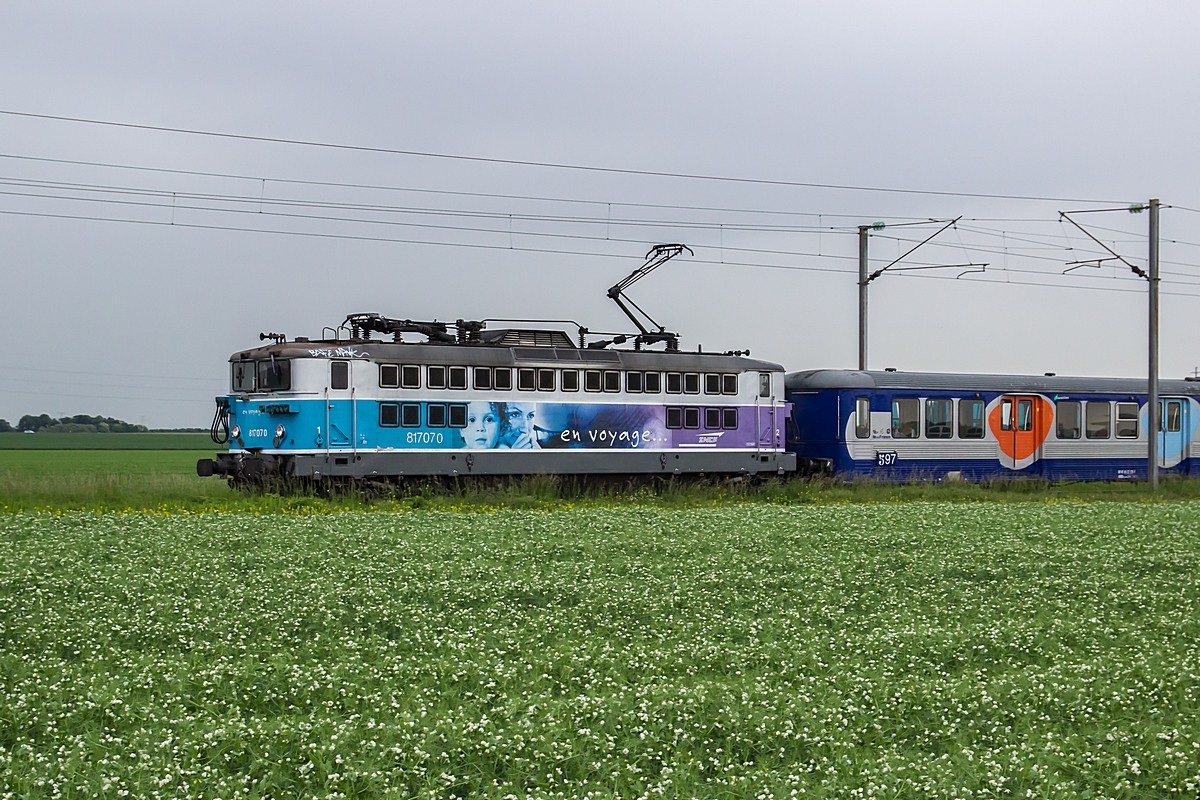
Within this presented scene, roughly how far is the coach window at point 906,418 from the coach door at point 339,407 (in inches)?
630

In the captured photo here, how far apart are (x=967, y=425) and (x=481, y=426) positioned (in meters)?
15.6

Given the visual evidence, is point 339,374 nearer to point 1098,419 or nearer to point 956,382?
point 956,382

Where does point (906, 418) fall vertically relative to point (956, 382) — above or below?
below

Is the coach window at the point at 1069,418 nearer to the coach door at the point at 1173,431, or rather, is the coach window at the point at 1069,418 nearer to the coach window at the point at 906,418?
the coach door at the point at 1173,431

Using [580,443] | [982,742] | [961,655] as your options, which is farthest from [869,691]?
[580,443]

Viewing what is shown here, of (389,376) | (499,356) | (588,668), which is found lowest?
(588,668)

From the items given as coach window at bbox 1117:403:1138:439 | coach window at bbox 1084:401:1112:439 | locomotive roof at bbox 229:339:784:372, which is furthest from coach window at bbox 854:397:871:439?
coach window at bbox 1117:403:1138:439

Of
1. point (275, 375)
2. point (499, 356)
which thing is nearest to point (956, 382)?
point (499, 356)

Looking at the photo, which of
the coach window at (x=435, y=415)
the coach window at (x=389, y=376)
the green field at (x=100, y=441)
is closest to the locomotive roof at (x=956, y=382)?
the coach window at (x=435, y=415)

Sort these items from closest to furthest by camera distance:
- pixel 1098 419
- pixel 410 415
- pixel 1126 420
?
pixel 410 415 → pixel 1098 419 → pixel 1126 420

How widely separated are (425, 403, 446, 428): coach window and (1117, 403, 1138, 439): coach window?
916 inches

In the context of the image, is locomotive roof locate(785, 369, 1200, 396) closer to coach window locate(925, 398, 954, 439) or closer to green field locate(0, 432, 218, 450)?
coach window locate(925, 398, 954, 439)

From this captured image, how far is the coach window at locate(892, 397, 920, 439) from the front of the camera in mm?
34031

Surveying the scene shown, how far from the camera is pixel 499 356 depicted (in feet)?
92.6
